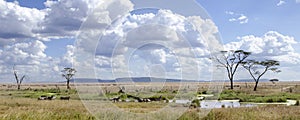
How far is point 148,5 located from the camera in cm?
1611

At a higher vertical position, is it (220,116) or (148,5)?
(148,5)

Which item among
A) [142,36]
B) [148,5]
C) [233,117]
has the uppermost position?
[148,5]

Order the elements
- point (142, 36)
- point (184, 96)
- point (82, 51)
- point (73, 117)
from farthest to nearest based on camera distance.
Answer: point (184, 96) < point (73, 117) < point (142, 36) < point (82, 51)

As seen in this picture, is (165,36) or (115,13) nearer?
(115,13)

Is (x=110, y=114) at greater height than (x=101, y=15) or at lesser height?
lesser

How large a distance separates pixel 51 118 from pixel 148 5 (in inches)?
273

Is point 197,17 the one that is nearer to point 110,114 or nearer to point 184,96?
point 110,114

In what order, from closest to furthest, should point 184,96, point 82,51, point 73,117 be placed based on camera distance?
1. point 82,51
2. point 73,117
3. point 184,96

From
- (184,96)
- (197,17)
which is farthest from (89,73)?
(184,96)

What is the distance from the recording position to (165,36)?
686 inches

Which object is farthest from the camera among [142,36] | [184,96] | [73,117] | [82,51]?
[184,96]

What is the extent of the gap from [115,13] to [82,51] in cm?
216

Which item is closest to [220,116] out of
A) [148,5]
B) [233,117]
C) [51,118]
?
[233,117]

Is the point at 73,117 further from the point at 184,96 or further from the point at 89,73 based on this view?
the point at 184,96
